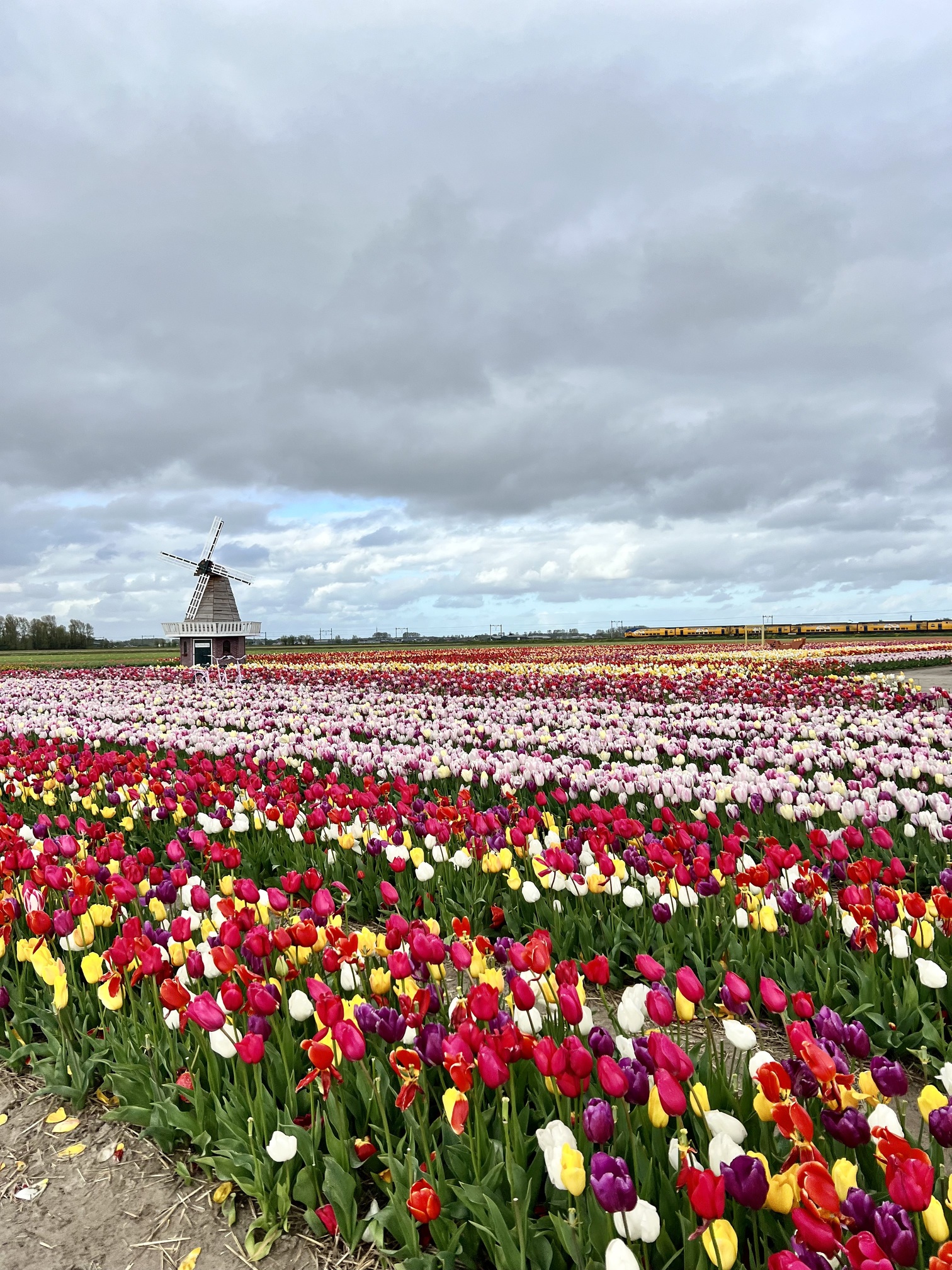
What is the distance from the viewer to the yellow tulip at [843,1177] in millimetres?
1775

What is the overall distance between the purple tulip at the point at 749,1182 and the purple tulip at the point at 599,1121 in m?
0.34

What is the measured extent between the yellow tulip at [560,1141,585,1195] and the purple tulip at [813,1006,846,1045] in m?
1.06

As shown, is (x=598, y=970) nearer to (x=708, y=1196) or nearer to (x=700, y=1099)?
(x=700, y=1099)

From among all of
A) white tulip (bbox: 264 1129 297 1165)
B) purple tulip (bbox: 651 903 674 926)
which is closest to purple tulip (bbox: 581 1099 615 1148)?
white tulip (bbox: 264 1129 297 1165)

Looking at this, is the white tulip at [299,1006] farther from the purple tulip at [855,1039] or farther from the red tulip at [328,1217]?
the purple tulip at [855,1039]

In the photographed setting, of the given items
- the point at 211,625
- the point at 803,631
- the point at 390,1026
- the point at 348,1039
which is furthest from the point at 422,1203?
the point at 803,631

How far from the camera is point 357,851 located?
5.53m

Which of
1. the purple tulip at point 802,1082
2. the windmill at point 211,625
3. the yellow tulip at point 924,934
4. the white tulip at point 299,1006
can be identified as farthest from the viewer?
the windmill at point 211,625

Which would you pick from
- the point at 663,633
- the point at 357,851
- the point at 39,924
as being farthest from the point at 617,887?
the point at 663,633

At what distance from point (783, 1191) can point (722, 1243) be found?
0.21 metres

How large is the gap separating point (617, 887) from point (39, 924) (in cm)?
302

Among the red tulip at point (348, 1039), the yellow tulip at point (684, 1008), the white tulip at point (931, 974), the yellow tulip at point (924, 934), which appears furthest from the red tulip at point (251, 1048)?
the yellow tulip at point (924, 934)

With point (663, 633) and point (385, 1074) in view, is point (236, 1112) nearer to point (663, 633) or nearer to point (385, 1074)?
point (385, 1074)

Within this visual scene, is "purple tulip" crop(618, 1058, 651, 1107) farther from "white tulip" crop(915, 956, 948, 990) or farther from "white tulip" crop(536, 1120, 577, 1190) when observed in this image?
"white tulip" crop(915, 956, 948, 990)
